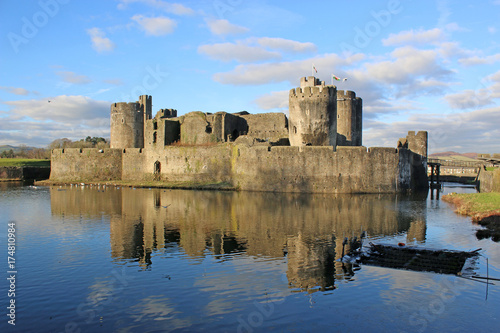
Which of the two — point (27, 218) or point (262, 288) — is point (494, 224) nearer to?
point (262, 288)

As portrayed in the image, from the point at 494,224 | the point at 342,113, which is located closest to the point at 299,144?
the point at 342,113

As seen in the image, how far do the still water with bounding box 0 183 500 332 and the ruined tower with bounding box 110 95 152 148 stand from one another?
29.1 m

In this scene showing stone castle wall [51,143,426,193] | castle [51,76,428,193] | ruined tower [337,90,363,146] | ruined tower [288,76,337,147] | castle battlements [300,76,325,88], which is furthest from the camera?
ruined tower [337,90,363,146]

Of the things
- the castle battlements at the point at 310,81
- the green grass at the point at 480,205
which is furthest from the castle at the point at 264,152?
the green grass at the point at 480,205

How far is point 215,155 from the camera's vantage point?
3797cm

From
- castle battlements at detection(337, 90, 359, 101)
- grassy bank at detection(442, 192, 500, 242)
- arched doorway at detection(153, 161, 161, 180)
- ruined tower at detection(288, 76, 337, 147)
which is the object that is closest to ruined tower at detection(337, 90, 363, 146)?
castle battlements at detection(337, 90, 359, 101)

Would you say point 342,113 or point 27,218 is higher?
point 342,113

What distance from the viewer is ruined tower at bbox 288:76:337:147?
34.9 meters

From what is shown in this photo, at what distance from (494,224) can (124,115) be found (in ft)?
135

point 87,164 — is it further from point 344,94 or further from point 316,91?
point 344,94

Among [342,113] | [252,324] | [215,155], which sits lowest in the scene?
[252,324]

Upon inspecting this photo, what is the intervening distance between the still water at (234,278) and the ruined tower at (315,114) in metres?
15.3

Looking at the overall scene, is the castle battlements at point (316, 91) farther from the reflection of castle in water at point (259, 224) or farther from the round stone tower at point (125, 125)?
the round stone tower at point (125, 125)

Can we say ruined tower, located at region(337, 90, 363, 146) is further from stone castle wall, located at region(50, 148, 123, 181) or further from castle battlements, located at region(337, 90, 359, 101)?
stone castle wall, located at region(50, 148, 123, 181)
